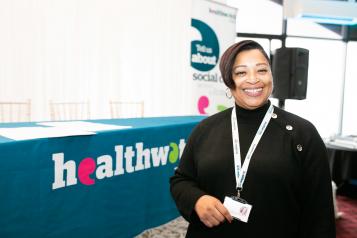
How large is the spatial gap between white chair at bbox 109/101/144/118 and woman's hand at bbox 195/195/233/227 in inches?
143

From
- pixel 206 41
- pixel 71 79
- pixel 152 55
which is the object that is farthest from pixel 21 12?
pixel 206 41

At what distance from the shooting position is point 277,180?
3.20 feet

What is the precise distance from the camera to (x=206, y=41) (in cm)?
477

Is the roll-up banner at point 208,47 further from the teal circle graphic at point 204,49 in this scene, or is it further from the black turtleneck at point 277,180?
the black turtleneck at point 277,180

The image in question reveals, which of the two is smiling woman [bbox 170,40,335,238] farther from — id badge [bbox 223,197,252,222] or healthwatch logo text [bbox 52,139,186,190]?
healthwatch logo text [bbox 52,139,186,190]

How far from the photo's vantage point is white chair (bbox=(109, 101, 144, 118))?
4.65m

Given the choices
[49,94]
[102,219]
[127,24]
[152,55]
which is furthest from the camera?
[152,55]

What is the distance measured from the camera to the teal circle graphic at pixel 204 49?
4.64 m

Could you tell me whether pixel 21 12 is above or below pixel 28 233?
above

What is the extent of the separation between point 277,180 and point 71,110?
379 centimetres

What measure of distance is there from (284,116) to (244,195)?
0.28 m

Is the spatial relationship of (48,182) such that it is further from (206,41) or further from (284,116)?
(206,41)

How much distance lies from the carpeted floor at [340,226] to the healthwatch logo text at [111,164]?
49cm

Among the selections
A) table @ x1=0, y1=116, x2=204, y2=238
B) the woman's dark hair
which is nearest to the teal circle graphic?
table @ x1=0, y1=116, x2=204, y2=238
